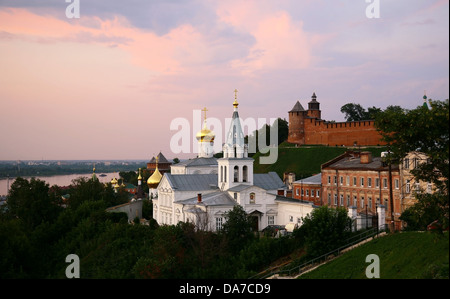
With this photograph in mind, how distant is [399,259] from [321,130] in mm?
63017

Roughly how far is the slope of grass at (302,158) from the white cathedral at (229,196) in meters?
26.5

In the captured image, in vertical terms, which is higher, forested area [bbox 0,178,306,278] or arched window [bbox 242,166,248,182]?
arched window [bbox 242,166,248,182]

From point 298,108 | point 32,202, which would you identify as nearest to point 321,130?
point 298,108

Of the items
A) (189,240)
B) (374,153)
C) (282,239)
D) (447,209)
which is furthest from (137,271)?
(374,153)

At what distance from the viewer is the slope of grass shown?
74688 mm

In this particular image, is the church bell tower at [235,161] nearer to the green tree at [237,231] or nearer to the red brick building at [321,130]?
the green tree at [237,231]

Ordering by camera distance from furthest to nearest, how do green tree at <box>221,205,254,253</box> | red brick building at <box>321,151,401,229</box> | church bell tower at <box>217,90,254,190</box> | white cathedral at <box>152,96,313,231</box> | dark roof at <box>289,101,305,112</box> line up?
dark roof at <box>289,101,305,112</box>
church bell tower at <box>217,90,254,190</box>
white cathedral at <box>152,96,313,231</box>
red brick building at <box>321,151,401,229</box>
green tree at <box>221,205,254,253</box>

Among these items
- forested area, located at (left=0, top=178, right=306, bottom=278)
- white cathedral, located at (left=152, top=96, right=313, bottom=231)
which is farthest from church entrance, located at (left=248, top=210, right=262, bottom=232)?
forested area, located at (left=0, top=178, right=306, bottom=278)

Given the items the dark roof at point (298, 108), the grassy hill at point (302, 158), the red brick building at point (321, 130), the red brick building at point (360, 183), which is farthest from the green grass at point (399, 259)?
the dark roof at point (298, 108)

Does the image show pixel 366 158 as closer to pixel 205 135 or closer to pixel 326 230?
Result: pixel 326 230

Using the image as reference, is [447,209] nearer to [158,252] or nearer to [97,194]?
[158,252]

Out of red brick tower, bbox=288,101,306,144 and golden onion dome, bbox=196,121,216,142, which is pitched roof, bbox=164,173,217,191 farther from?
red brick tower, bbox=288,101,306,144

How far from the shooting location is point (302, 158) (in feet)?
260
